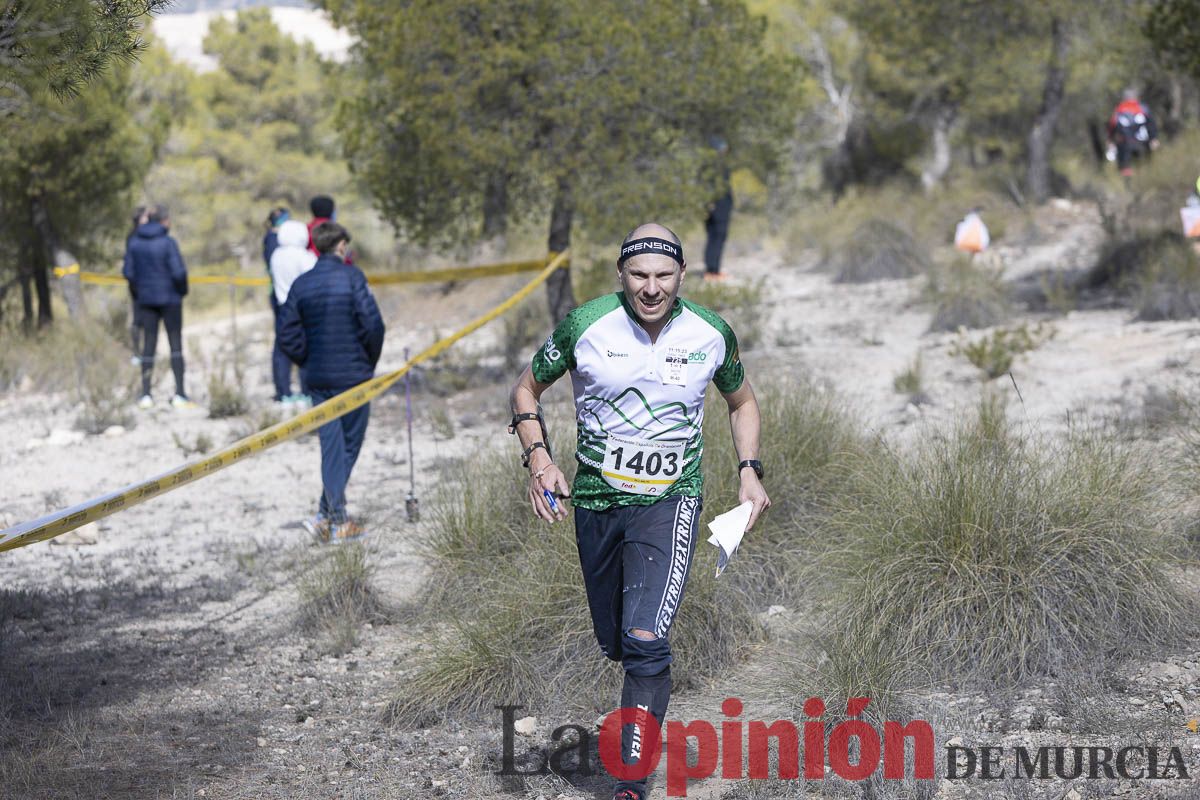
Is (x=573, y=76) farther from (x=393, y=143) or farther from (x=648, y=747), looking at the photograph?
(x=648, y=747)

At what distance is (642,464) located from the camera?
4.16 m

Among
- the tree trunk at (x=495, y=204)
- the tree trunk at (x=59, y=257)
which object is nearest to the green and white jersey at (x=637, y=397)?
the tree trunk at (x=495, y=204)

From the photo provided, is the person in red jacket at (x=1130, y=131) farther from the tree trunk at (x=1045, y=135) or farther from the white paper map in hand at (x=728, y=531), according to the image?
the white paper map in hand at (x=728, y=531)

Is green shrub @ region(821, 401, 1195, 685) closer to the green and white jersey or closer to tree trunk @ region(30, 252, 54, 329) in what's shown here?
the green and white jersey

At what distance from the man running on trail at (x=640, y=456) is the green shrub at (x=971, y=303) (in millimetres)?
8805

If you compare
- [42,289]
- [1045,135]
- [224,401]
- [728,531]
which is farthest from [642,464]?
[1045,135]

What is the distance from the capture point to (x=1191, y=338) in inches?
416

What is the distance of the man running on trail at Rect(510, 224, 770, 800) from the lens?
410cm

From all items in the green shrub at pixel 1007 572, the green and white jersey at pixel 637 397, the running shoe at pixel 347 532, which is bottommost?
the running shoe at pixel 347 532

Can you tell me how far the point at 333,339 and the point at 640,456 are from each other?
13.2ft

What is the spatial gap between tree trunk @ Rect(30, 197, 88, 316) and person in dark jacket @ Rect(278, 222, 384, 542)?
33.6 ft

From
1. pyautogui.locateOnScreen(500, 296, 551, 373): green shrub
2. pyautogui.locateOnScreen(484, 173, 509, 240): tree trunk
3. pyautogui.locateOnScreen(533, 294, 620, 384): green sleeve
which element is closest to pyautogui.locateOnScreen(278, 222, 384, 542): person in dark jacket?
pyautogui.locateOnScreen(533, 294, 620, 384): green sleeve

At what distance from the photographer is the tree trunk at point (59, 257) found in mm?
17203

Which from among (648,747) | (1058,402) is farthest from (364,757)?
(1058,402)
